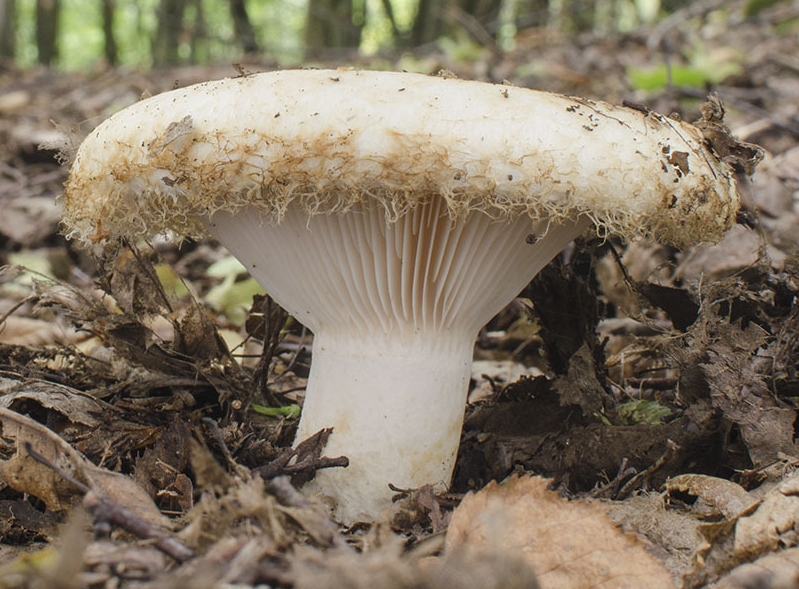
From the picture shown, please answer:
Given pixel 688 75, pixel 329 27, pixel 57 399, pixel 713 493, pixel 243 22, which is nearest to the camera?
pixel 713 493

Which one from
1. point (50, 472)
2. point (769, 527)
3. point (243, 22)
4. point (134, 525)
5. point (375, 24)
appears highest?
point (375, 24)

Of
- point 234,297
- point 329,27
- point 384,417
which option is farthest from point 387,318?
point 329,27

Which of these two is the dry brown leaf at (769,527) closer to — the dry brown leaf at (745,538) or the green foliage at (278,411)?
the dry brown leaf at (745,538)

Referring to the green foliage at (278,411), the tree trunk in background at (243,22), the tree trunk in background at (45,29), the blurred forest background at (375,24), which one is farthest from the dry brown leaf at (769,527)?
the tree trunk in background at (45,29)

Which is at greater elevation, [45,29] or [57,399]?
[45,29]

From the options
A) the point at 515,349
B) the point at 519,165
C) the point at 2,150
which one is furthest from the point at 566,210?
the point at 2,150

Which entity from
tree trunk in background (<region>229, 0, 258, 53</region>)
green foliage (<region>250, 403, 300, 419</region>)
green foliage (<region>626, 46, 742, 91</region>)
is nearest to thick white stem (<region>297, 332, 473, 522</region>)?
green foliage (<region>250, 403, 300, 419</region>)

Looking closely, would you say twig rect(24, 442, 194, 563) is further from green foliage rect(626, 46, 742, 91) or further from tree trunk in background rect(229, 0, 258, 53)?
tree trunk in background rect(229, 0, 258, 53)

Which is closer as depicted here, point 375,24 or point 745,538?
point 745,538

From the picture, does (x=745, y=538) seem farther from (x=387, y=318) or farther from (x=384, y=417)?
(x=387, y=318)
